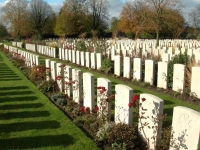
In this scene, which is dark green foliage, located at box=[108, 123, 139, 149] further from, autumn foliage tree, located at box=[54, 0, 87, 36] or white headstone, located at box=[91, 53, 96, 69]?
autumn foliage tree, located at box=[54, 0, 87, 36]

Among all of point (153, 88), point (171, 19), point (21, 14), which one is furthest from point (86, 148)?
point (21, 14)

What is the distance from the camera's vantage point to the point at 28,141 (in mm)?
3674

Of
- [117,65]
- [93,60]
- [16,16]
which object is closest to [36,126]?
[117,65]

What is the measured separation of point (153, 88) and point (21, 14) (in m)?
47.8

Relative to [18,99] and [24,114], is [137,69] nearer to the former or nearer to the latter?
[18,99]

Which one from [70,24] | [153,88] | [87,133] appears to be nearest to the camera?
[87,133]

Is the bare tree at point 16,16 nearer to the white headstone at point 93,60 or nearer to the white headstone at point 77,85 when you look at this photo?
the white headstone at point 93,60

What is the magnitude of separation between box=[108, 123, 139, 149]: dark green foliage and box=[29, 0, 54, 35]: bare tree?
176 feet

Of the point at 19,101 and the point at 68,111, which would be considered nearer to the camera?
the point at 68,111

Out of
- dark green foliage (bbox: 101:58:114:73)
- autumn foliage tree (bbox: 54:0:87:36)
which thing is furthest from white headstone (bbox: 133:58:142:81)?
autumn foliage tree (bbox: 54:0:87:36)

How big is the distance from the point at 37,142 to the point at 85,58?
7.84 metres

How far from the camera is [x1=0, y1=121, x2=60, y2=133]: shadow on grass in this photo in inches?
162

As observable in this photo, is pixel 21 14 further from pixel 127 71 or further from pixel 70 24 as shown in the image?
pixel 127 71

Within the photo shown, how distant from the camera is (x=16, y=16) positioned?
158 ft
